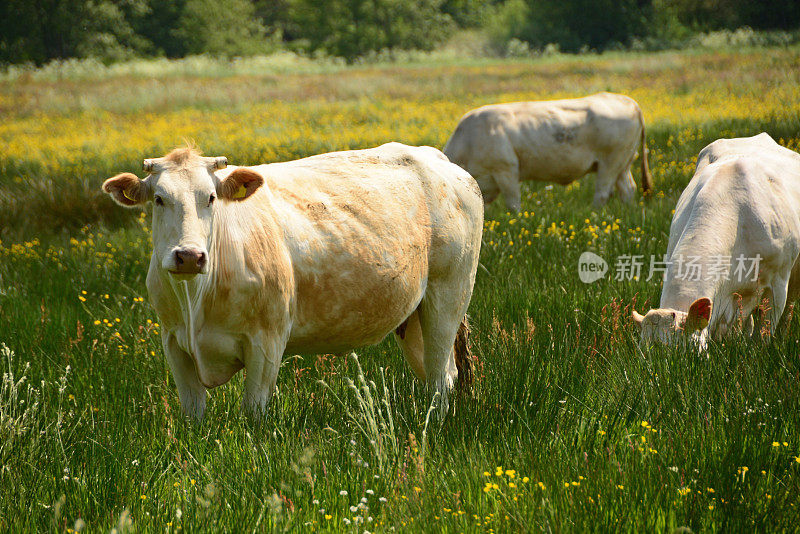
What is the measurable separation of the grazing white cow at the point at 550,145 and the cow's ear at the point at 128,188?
729 cm

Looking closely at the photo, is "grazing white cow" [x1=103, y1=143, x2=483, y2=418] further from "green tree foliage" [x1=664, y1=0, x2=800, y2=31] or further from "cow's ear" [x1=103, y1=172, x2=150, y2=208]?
"green tree foliage" [x1=664, y1=0, x2=800, y2=31]

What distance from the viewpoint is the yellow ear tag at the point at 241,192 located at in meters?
3.62

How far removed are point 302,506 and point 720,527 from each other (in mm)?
1506

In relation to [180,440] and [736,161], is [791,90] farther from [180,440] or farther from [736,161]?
[180,440]

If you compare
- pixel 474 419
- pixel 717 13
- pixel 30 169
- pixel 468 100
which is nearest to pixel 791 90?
pixel 468 100

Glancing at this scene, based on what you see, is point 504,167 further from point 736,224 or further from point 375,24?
point 375,24

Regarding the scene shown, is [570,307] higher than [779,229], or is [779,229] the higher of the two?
[779,229]

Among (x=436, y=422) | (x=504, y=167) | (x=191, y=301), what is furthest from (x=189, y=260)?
(x=504, y=167)

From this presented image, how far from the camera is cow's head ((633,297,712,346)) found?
14.6ft

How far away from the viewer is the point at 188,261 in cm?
315

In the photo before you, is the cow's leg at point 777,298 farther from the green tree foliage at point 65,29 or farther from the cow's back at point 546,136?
the green tree foliage at point 65,29

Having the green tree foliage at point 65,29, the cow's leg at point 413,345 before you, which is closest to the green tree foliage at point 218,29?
the green tree foliage at point 65,29

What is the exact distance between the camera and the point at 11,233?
973 cm

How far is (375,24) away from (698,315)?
5874cm
